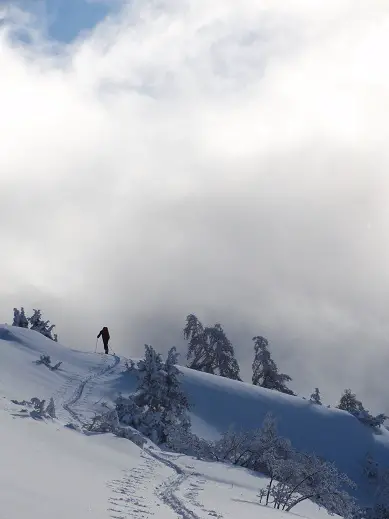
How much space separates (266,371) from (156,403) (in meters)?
21.2

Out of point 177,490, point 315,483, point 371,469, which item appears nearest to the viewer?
point 177,490

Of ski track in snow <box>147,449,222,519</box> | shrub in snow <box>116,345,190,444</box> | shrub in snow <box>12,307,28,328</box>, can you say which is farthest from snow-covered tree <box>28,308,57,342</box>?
ski track in snow <box>147,449,222,519</box>

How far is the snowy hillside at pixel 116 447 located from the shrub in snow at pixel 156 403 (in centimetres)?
166

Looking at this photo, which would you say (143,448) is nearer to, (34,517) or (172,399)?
(172,399)

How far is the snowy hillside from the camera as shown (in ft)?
27.6

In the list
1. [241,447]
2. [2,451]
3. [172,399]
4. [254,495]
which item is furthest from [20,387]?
[2,451]

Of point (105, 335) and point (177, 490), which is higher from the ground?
point (105, 335)

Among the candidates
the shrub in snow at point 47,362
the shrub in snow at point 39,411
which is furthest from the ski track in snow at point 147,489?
the shrub in snow at point 47,362

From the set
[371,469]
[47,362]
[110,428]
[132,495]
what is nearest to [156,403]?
[47,362]

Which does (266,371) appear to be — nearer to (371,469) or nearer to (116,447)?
(371,469)

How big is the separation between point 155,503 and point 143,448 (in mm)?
9431

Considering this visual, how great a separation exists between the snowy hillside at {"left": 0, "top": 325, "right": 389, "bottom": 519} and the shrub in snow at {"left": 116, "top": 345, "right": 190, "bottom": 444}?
5.44 ft

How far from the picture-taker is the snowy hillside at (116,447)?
841 cm

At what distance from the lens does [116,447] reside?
17094 mm
